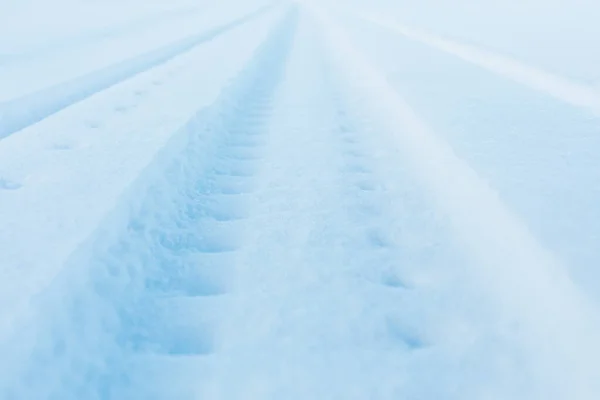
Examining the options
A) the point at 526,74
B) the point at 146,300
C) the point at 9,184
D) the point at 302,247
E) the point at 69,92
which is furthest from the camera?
the point at 526,74

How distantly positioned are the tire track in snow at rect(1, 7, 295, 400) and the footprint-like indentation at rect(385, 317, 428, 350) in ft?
2.49

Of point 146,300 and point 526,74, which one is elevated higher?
point 526,74

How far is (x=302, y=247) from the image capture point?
2770 mm

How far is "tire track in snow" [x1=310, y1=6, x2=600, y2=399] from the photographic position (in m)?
1.98

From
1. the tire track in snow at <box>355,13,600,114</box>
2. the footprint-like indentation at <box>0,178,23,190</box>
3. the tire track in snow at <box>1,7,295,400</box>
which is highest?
the tire track in snow at <box>355,13,600,114</box>

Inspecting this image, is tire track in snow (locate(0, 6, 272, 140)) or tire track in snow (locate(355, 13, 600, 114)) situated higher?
tire track in snow (locate(355, 13, 600, 114))

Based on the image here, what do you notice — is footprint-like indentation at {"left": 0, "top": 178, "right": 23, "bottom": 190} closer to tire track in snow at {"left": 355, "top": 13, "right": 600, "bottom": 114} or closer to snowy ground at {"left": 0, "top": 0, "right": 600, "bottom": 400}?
snowy ground at {"left": 0, "top": 0, "right": 600, "bottom": 400}

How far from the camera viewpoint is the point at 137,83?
6492mm

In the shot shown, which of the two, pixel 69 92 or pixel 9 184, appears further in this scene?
pixel 69 92

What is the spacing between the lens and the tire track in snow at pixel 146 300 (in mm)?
1908

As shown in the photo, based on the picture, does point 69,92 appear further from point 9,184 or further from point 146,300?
point 146,300

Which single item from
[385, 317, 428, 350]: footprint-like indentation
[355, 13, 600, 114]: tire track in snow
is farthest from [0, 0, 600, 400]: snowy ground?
[355, 13, 600, 114]: tire track in snow

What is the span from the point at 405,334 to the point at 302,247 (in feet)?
2.54

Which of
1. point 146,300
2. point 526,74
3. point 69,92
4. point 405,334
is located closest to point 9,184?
point 146,300
